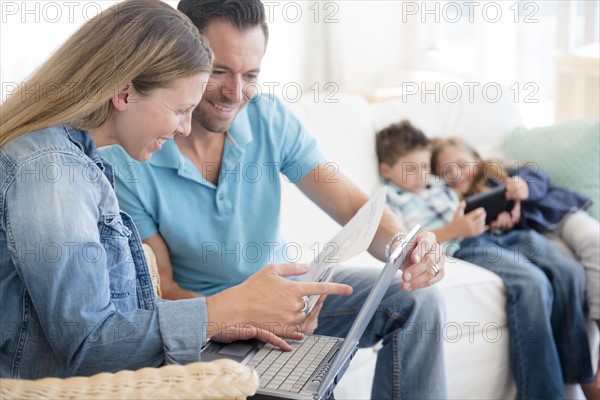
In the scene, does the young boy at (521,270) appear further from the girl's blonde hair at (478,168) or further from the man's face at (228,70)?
the man's face at (228,70)

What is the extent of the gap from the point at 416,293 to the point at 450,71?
7.83 feet

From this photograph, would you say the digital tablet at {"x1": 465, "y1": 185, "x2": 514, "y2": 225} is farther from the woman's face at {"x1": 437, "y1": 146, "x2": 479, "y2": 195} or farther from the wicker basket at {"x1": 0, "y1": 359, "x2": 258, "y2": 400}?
the wicker basket at {"x1": 0, "y1": 359, "x2": 258, "y2": 400}

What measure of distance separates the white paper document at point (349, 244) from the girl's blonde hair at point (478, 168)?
1.07m

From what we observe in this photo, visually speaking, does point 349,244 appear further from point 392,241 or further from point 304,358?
point 392,241

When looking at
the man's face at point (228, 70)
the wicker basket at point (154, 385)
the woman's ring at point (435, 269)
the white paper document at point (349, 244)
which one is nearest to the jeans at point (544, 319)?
the woman's ring at point (435, 269)

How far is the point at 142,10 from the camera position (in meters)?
1.06

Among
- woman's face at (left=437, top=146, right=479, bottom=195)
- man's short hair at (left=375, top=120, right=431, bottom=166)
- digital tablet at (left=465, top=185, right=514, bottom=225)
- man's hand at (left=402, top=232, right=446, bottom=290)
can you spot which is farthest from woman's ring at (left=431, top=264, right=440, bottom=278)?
woman's face at (left=437, top=146, right=479, bottom=195)

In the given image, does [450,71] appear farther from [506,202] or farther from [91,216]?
[91,216]

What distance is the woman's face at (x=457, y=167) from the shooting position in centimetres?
227

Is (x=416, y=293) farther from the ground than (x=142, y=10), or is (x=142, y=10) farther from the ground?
(x=142, y=10)

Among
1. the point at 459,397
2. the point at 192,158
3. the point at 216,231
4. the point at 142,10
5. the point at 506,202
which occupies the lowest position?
the point at 459,397

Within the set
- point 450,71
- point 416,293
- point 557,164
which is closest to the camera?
point 416,293

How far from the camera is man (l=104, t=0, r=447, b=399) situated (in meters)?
1.43

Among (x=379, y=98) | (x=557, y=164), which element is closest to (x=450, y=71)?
(x=379, y=98)
